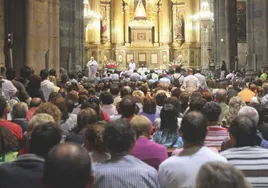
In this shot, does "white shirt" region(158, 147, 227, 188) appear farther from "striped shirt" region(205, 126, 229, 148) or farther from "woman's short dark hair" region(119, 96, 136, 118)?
"woman's short dark hair" region(119, 96, 136, 118)

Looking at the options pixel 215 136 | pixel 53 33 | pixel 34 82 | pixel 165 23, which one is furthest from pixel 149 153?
pixel 165 23

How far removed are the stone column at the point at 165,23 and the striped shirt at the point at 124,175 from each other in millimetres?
37110

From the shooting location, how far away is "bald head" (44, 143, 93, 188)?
7.95ft

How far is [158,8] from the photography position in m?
41.3

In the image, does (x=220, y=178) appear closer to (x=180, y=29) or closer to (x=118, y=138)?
(x=118, y=138)

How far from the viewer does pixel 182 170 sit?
3.80 meters

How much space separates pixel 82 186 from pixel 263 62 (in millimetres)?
20366

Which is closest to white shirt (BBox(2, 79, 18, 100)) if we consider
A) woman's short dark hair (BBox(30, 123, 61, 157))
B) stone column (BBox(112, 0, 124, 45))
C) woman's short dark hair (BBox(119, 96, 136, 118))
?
woman's short dark hair (BBox(119, 96, 136, 118))

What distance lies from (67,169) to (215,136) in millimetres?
3706

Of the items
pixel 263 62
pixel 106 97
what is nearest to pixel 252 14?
pixel 263 62

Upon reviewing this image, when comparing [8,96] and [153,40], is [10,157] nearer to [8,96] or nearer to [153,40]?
[8,96]

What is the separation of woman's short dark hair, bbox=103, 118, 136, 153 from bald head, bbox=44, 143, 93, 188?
1229mm

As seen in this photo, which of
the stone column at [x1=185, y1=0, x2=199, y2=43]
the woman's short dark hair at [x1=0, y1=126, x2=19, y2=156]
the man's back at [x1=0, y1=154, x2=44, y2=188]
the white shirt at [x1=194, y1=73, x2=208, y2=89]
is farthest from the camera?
the stone column at [x1=185, y1=0, x2=199, y2=43]

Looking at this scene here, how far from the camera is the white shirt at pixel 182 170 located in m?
3.77
